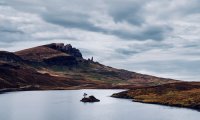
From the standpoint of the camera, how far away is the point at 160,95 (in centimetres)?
19225

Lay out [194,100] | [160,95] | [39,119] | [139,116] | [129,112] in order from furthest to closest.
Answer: [160,95] → [194,100] → [129,112] → [139,116] → [39,119]

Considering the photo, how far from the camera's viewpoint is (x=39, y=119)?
358ft

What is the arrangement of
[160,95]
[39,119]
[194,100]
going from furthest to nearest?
[160,95]
[194,100]
[39,119]

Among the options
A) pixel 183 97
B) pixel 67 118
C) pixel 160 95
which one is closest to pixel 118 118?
pixel 67 118

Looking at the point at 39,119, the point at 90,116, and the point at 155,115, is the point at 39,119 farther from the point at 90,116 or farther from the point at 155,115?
the point at 155,115

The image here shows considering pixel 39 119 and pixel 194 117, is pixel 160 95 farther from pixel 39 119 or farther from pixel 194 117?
pixel 39 119

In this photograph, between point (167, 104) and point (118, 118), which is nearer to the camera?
point (118, 118)

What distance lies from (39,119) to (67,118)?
932 centimetres

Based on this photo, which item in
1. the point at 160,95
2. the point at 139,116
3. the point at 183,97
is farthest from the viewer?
the point at 160,95

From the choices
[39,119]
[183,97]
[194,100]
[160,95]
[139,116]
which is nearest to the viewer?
[39,119]

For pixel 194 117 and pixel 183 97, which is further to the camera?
pixel 183 97

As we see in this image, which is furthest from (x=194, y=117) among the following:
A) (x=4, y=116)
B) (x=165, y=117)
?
(x=4, y=116)

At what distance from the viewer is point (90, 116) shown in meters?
118

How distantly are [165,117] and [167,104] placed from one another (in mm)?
44281
